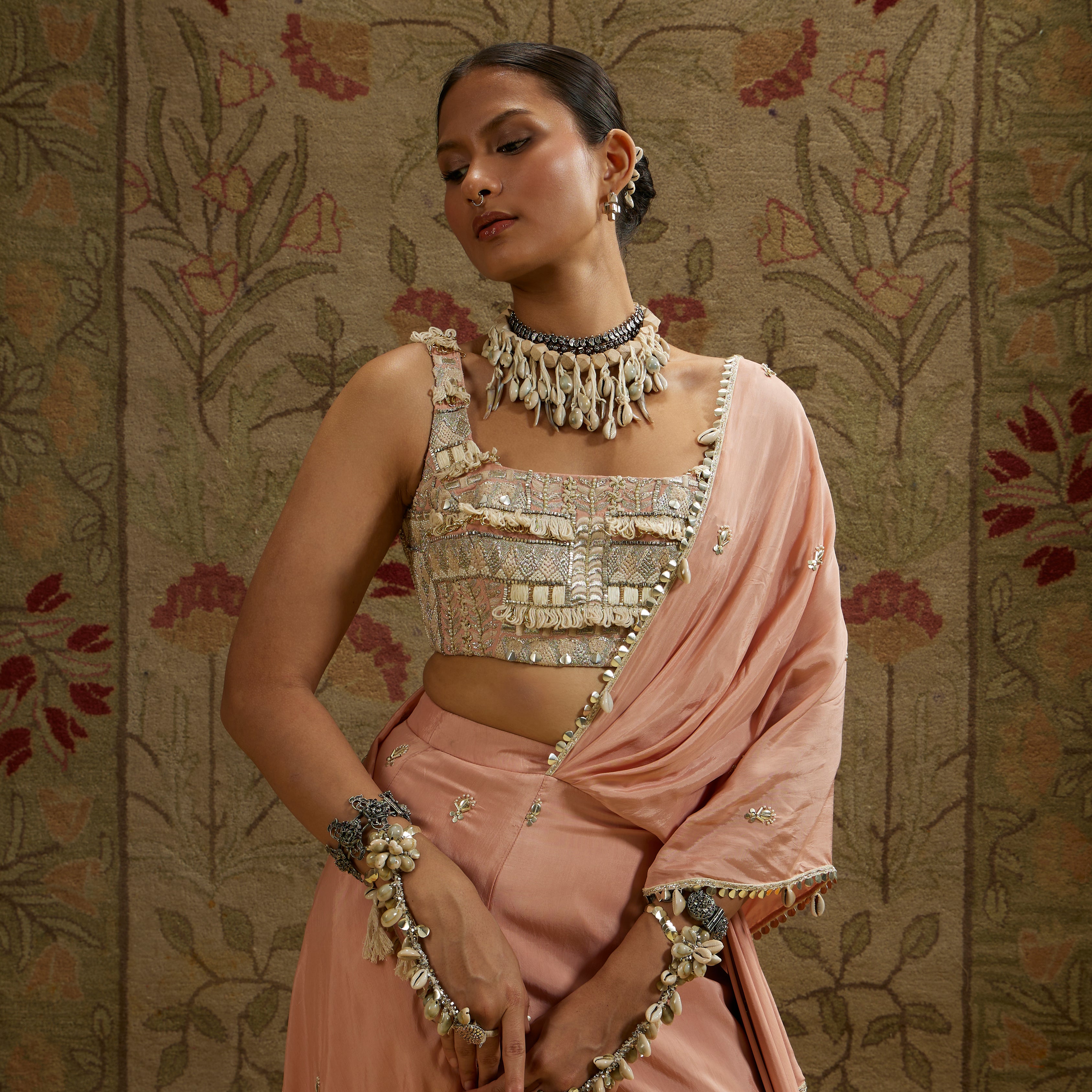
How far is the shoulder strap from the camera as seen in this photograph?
3.34 feet

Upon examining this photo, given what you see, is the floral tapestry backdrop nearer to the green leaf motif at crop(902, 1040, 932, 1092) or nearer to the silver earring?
the green leaf motif at crop(902, 1040, 932, 1092)

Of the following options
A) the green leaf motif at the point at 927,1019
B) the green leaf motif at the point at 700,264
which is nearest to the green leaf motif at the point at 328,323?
the green leaf motif at the point at 700,264

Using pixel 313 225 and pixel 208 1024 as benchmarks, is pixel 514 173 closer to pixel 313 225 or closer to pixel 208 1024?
pixel 313 225

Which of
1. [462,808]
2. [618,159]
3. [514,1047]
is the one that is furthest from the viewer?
[618,159]

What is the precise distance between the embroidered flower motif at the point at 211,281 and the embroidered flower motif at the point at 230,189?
0.08 metres

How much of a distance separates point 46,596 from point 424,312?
0.77 m

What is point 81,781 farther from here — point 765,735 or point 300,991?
point 765,735

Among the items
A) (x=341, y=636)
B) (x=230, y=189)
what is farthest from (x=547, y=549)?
(x=230, y=189)

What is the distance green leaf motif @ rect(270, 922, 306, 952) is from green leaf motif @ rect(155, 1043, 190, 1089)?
226 millimetres

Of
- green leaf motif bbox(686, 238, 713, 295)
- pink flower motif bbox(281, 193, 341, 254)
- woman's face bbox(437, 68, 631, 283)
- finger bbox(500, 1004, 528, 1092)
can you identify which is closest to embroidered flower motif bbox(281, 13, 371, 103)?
pink flower motif bbox(281, 193, 341, 254)

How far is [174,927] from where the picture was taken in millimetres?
1856

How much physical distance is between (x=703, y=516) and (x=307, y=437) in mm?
996

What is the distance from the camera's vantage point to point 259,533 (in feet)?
6.03

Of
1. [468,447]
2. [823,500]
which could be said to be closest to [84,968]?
[468,447]
